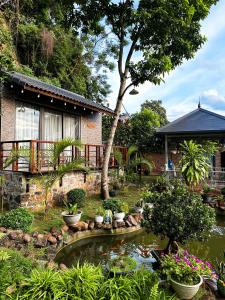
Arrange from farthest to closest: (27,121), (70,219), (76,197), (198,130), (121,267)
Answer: (198,130) → (27,121) → (76,197) → (70,219) → (121,267)

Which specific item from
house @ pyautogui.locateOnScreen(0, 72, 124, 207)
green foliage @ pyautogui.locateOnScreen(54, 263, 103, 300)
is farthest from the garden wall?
green foliage @ pyautogui.locateOnScreen(54, 263, 103, 300)

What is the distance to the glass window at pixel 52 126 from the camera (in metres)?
10.5

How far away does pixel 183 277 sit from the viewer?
390 cm

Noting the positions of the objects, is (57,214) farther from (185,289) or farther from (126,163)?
(126,163)

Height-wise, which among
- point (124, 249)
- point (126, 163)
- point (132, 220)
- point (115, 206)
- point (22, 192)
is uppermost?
point (126, 163)

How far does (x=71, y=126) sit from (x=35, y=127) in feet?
7.50

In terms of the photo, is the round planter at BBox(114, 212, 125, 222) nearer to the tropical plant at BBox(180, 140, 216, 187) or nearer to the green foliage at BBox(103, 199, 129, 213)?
the green foliage at BBox(103, 199, 129, 213)

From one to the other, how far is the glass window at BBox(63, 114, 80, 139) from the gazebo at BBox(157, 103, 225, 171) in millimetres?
5893

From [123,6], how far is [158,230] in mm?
8310

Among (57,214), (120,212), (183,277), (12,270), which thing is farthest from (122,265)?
(57,214)

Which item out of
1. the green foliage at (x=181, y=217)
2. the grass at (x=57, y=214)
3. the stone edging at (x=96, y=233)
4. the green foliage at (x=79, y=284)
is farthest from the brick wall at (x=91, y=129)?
the green foliage at (x=79, y=284)

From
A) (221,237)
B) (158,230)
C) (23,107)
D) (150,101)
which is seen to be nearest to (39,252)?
(158,230)

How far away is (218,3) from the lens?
9.30 m

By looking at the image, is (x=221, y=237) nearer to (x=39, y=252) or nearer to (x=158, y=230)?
(x=158, y=230)
